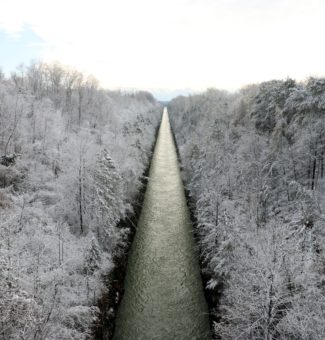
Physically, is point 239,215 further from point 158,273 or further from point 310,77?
point 310,77

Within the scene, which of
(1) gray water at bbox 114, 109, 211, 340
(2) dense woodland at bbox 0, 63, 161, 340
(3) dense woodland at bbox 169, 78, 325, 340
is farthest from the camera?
(1) gray water at bbox 114, 109, 211, 340

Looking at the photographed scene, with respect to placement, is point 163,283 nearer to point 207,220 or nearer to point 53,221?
point 207,220

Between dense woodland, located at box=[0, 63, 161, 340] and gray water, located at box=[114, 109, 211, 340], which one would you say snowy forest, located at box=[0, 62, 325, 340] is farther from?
gray water, located at box=[114, 109, 211, 340]

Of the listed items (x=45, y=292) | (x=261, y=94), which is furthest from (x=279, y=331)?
(x=261, y=94)

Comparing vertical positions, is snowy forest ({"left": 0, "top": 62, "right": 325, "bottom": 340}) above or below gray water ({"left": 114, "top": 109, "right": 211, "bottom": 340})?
above

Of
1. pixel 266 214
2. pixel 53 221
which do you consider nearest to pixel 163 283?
pixel 53 221

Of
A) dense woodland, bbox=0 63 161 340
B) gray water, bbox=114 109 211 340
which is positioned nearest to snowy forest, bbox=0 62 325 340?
dense woodland, bbox=0 63 161 340

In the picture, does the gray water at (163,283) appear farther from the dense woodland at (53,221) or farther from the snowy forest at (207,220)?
the dense woodland at (53,221)
